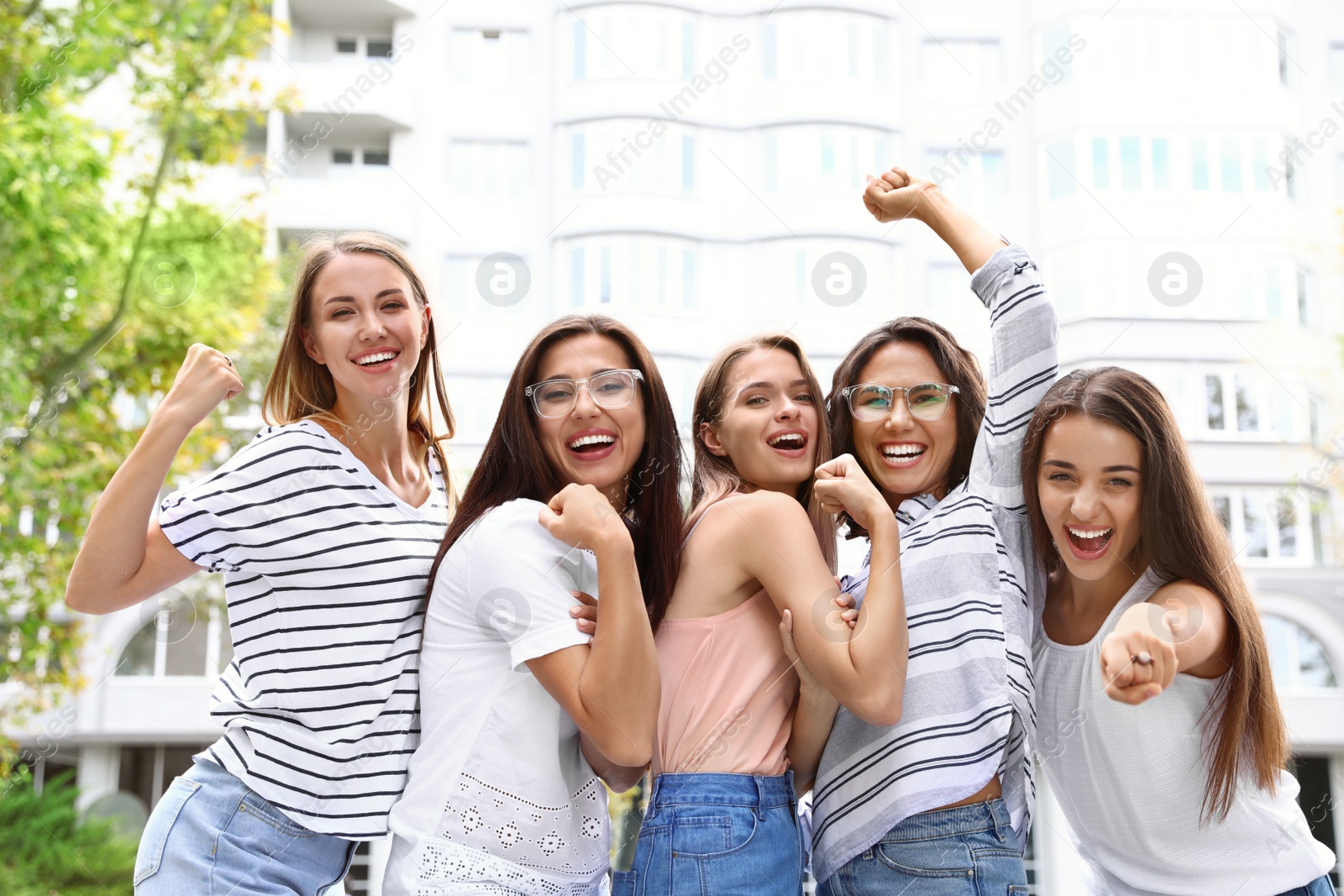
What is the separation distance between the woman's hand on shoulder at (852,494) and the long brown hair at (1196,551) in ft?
0.87

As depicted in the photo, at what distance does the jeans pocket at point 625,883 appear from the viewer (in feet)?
4.28

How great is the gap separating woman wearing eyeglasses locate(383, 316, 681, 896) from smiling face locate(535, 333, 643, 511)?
0.13 feet

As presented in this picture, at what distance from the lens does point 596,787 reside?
1.37 metres

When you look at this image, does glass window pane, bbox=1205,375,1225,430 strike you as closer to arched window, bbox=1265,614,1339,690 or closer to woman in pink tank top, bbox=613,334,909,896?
arched window, bbox=1265,614,1339,690

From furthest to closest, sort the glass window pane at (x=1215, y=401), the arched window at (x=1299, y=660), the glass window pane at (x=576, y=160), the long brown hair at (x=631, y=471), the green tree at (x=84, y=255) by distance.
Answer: the glass window pane at (x=576, y=160), the arched window at (x=1299, y=660), the glass window pane at (x=1215, y=401), the green tree at (x=84, y=255), the long brown hair at (x=631, y=471)

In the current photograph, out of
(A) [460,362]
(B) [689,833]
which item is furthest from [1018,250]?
(A) [460,362]

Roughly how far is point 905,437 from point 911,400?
53 millimetres

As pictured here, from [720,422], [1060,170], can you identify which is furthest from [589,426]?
[1060,170]

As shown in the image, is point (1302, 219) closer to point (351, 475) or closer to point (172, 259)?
point (172, 259)

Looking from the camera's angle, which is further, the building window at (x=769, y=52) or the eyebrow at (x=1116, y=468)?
the building window at (x=769, y=52)

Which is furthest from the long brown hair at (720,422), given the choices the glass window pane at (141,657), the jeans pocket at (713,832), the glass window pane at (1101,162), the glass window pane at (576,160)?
the glass window pane at (1101,162)

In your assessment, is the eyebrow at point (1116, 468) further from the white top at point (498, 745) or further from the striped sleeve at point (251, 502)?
the striped sleeve at point (251, 502)

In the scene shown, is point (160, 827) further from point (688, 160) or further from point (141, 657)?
point (141, 657)

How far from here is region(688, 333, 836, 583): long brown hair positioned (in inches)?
63.0
